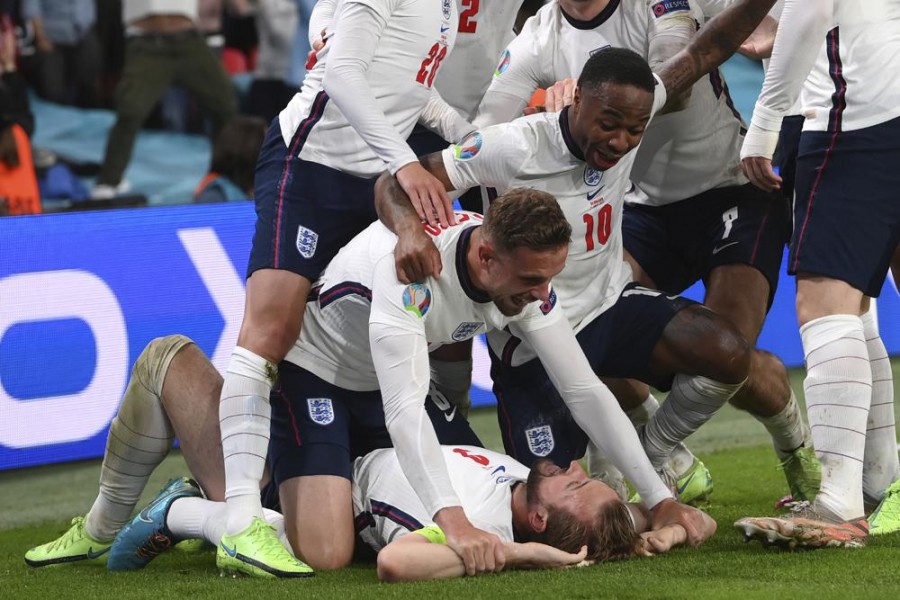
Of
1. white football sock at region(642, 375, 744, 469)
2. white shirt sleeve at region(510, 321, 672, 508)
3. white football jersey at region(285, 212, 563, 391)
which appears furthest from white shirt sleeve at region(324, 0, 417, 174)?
white football sock at region(642, 375, 744, 469)

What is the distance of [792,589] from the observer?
3.44m

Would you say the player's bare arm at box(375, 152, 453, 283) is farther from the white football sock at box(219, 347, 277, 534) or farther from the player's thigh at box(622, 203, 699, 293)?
the player's thigh at box(622, 203, 699, 293)

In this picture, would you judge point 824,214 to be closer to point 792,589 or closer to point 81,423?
point 792,589

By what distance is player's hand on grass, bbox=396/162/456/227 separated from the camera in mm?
4230

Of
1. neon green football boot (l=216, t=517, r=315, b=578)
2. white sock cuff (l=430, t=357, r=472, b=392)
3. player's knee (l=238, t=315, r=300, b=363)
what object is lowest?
neon green football boot (l=216, t=517, r=315, b=578)

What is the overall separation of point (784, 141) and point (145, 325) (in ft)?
10.1

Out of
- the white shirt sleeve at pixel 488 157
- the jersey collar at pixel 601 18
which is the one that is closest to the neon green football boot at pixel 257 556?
the white shirt sleeve at pixel 488 157

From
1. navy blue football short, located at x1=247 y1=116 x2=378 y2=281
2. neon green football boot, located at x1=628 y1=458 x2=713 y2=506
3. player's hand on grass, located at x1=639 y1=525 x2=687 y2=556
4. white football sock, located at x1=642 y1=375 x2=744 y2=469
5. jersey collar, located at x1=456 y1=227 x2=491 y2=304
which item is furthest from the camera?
neon green football boot, located at x1=628 y1=458 x2=713 y2=506

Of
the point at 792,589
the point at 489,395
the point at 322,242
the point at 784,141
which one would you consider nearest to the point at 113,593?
the point at 322,242

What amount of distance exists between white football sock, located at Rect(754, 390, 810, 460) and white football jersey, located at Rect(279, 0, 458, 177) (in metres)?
1.67

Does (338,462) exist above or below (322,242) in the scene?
below

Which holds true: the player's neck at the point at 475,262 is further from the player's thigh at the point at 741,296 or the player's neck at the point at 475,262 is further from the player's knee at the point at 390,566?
the player's thigh at the point at 741,296

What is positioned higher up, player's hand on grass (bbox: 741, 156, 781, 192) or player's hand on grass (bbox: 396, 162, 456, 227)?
player's hand on grass (bbox: 741, 156, 781, 192)

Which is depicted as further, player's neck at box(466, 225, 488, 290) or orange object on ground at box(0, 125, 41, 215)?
orange object on ground at box(0, 125, 41, 215)
